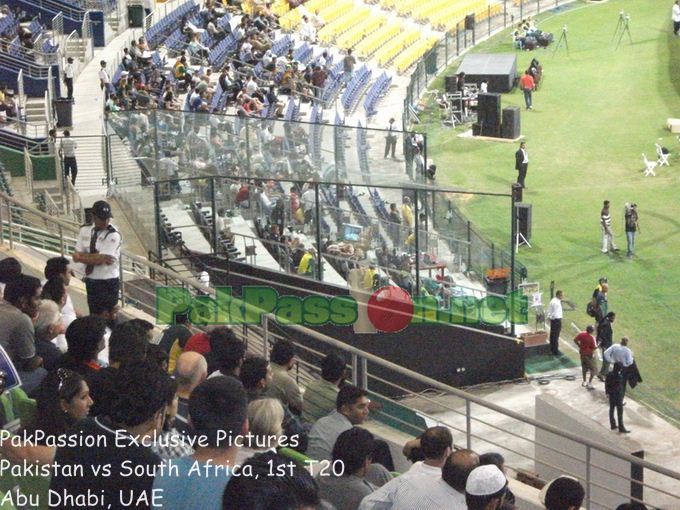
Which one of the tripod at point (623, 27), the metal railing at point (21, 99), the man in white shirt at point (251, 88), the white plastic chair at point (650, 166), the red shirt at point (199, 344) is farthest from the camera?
the tripod at point (623, 27)

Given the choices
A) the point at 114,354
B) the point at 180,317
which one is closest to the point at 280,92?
the point at 180,317

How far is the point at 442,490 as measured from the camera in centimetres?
629

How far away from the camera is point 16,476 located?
21.6ft

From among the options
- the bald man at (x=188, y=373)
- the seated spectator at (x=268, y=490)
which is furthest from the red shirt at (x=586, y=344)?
the seated spectator at (x=268, y=490)

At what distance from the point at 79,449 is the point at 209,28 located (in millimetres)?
Answer: 36645

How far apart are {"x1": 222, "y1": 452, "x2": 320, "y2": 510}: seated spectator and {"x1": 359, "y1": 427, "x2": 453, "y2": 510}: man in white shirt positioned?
1.29m

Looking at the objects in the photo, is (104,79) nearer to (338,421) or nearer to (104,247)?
(104,247)

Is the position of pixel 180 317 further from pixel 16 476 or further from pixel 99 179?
pixel 99 179

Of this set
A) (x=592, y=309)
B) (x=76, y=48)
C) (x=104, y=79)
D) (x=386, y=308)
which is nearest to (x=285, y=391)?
(x=386, y=308)

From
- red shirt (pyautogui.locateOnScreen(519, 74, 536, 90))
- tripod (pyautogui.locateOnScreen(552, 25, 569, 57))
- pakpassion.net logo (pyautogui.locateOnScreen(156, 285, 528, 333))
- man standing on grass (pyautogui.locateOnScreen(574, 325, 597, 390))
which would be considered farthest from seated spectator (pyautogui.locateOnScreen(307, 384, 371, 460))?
tripod (pyautogui.locateOnScreen(552, 25, 569, 57))

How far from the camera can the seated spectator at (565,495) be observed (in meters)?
6.61

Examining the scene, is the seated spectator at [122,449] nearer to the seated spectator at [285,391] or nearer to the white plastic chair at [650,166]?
the seated spectator at [285,391]

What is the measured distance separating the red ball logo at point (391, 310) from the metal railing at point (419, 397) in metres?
0.68

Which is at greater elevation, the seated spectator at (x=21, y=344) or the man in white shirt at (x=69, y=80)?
the man in white shirt at (x=69, y=80)
